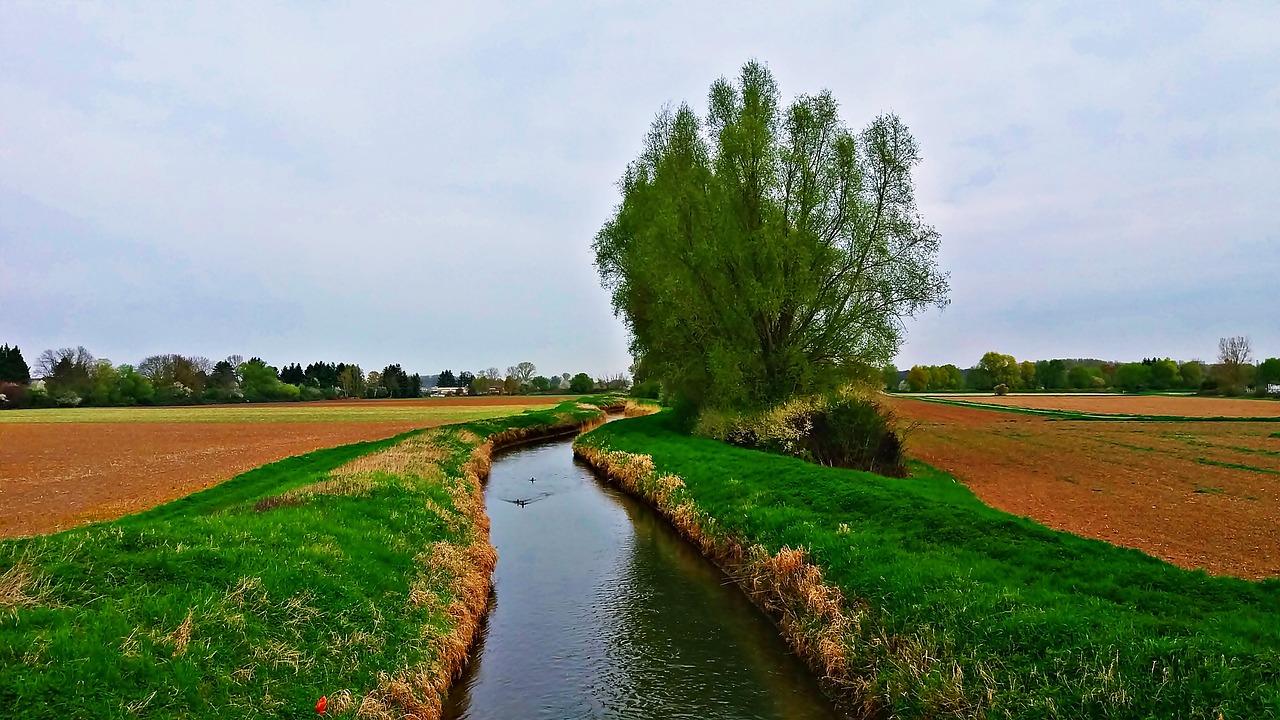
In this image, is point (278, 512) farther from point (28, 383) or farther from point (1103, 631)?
point (28, 383)

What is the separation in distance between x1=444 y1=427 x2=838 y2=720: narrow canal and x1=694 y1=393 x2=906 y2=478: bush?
8.00 metres

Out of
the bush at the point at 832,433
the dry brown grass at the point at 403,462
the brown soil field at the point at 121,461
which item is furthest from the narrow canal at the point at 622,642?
the brown soil field at the point at 121,461

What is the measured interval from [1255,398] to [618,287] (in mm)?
92827

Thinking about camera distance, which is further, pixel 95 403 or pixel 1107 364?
pixel 1107 364

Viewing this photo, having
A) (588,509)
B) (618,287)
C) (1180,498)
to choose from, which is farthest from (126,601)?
(618,287)

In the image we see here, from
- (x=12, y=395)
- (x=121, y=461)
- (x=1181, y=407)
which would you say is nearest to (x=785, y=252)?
(x=121, y=461)

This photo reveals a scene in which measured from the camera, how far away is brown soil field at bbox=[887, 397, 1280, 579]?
43.1 ft

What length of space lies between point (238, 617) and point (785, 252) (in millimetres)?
22310

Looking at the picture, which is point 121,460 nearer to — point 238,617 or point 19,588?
point 19,588

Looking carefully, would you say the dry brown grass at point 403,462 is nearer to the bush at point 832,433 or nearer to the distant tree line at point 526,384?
the bush at point 832,433

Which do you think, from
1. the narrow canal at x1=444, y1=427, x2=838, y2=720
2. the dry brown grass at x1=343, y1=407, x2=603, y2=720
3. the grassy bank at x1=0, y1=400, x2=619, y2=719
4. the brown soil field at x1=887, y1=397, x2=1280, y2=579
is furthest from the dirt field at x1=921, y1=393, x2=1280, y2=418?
the grassy bank at x1=0, y1=400, x2=619, y2=719

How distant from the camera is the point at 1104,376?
406 feet

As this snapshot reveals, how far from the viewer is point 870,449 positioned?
23.9 metres

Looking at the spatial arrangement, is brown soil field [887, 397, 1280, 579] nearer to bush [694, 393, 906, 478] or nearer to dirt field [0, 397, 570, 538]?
bush [694, 393, 906, 478]
